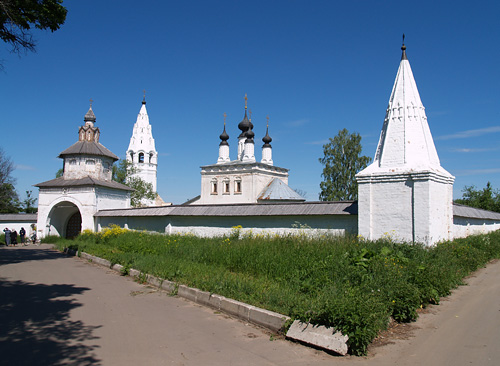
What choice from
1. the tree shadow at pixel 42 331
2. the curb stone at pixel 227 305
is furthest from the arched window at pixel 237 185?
the tree shadow at pixel 42 331

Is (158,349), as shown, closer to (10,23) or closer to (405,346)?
(405,346)

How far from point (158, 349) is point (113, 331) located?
3.47ft

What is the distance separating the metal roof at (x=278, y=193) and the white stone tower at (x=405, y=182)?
1946 centimetres

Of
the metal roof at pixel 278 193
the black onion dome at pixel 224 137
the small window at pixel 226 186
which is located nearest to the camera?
the metal roof at pixel 278 193

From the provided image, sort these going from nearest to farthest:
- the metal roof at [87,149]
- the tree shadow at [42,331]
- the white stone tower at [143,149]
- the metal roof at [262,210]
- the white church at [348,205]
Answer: the tree shadow at [42,331] < the white church at [348,205] < the metal roof at [262,210] < the metal roof at [87,149] < the white stone tower at [143,149]

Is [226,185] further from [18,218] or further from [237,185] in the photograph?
[18,218]

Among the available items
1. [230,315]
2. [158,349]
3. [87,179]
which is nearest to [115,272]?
[230,315]

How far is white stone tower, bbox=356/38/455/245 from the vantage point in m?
10.8

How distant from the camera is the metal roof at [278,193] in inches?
1255

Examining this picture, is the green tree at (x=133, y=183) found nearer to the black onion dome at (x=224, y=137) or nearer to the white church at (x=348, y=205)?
the black onion dome at (x=224, y=137)

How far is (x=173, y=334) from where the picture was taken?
17.7 feet

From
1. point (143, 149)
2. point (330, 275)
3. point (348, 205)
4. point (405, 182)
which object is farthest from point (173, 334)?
point (143, 149)

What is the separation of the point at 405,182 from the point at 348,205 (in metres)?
1.98

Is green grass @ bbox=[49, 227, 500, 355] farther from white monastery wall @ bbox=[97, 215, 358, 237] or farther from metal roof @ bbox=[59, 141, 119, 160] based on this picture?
metal roof @ bbox=[59, 141, 119, 160]
